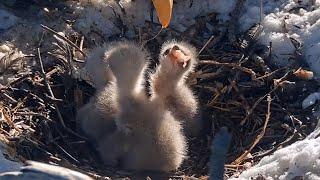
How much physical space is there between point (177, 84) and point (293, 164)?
4.63ft

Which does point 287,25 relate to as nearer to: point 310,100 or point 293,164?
point 310,100

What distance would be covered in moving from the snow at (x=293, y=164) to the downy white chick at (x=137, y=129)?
0.81 metres

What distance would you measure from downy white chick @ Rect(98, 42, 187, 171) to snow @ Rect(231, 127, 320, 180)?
0.81 metres

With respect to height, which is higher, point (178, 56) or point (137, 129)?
point (178, 56)

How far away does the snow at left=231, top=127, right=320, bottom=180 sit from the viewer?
375 centimetres

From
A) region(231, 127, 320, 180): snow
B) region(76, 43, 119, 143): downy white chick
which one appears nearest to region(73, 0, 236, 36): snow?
region(76, 43, 119, 143): downy white chick

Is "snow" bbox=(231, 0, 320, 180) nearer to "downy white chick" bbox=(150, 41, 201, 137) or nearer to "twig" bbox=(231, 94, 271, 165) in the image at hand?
"twig" bbox=(231, 94, 271, 165)

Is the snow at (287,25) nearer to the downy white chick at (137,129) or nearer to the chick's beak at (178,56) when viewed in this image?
the chick's beak at (178,56)

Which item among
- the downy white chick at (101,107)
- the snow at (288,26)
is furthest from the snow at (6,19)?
the snow at (288,26)

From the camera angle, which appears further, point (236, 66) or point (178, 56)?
point (236, 66)

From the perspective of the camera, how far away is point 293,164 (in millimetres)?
3855

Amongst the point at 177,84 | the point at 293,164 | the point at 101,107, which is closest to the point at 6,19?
the point at 101,107

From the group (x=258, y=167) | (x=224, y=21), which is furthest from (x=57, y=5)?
(x=258, y=167)

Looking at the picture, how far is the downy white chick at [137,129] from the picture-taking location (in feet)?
15.8
